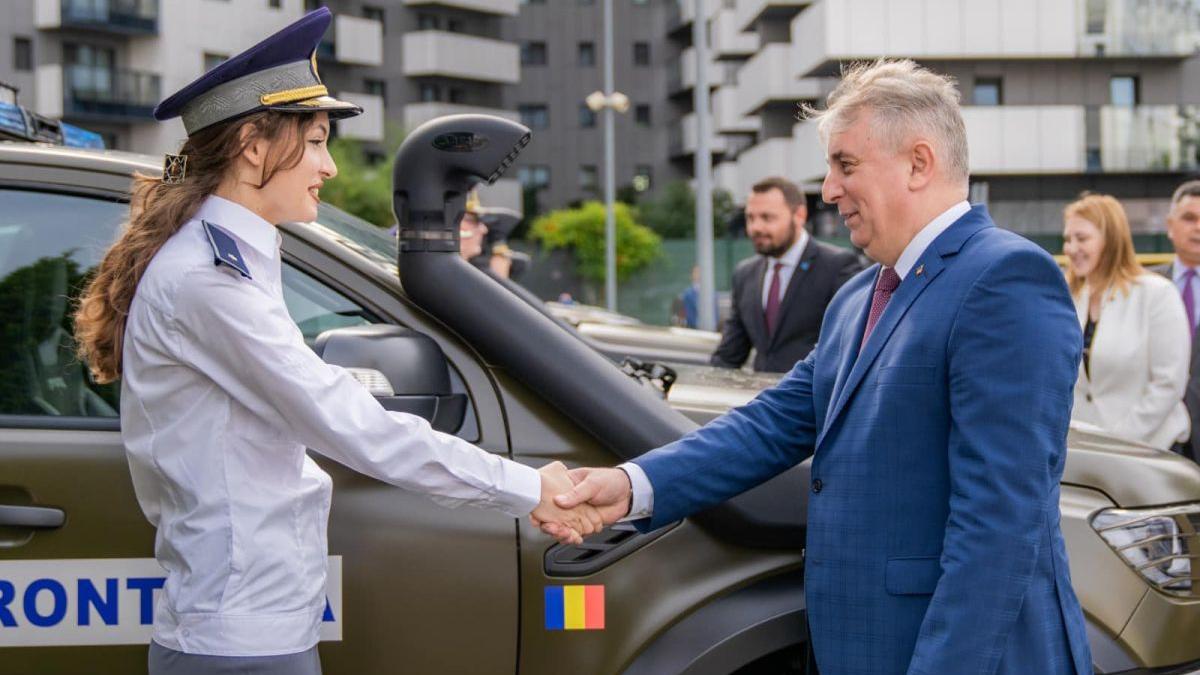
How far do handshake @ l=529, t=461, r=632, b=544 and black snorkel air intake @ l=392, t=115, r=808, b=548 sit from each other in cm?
14

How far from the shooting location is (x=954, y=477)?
2.27 metres

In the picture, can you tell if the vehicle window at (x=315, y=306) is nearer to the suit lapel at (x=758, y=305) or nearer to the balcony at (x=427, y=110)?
the suit lapel at (x=758, y=305)

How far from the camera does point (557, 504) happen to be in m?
2.61

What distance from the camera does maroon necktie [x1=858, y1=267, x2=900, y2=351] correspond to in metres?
2.58

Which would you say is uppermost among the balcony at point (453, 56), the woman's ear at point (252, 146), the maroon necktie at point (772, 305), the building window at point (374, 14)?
the building window at point (374, 14)

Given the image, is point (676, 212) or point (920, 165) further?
point (676, 212)

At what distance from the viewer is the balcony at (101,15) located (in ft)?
138

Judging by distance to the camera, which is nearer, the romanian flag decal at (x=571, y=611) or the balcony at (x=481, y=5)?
the romanian flag decal at (x=571, y=611)

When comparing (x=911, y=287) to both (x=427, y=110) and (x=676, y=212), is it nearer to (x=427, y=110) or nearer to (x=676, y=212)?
(x=676, y=212)

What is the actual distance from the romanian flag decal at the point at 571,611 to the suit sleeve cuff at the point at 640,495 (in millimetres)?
199

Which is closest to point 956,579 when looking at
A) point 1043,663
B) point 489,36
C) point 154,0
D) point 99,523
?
point 1043,663

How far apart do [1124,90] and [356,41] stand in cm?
2743

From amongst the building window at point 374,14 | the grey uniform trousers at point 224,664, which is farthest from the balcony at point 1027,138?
the grey uniform trousers at point 224,664

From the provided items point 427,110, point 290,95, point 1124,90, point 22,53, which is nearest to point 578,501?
point 290,95
